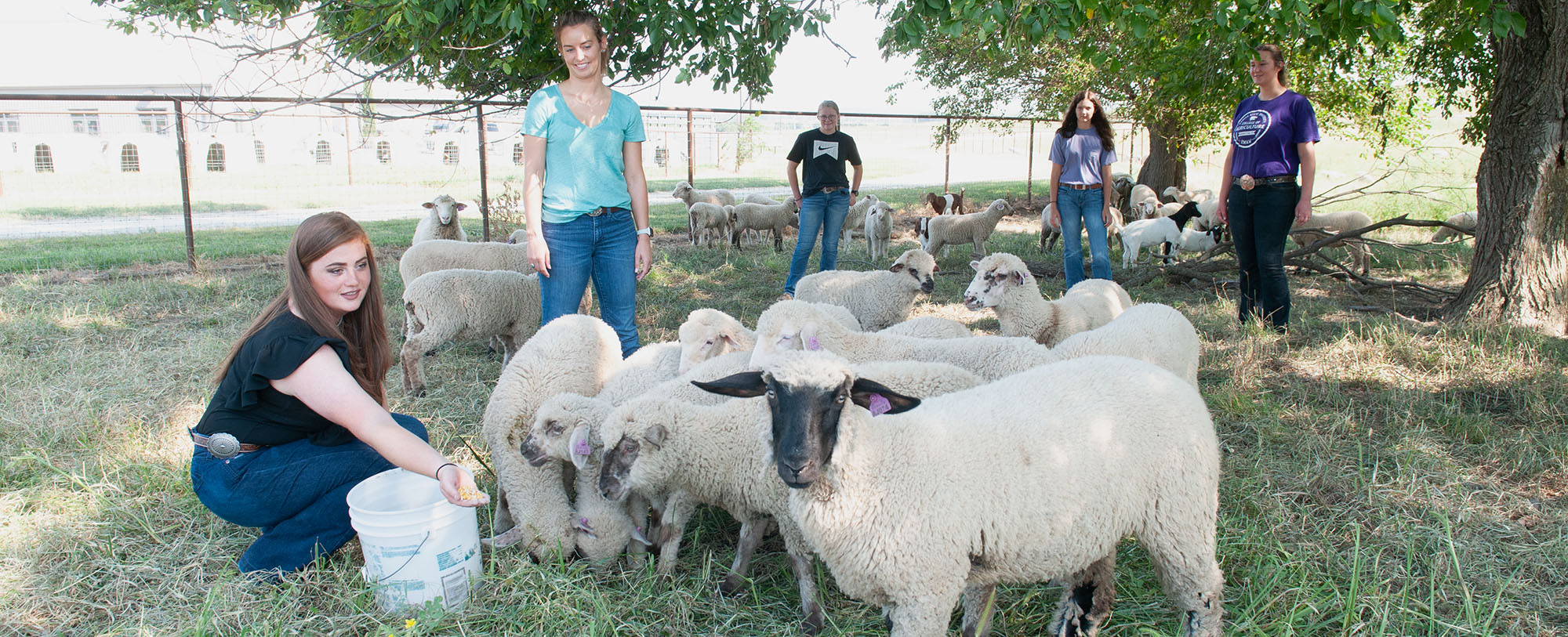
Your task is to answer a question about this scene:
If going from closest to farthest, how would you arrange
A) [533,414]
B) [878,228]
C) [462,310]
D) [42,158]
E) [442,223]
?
[533,414], [462,310], [442,223], [878,228], [42,158]

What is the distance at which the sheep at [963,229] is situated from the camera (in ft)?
37.9

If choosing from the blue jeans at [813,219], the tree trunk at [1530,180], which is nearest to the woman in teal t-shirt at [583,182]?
the blue jeans at [813,219]

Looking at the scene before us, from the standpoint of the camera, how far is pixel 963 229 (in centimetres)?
1156

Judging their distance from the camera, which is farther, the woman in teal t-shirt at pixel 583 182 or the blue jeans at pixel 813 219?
the blue jeans at pixel 813 219

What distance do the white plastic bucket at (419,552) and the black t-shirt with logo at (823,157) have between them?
5.59 m

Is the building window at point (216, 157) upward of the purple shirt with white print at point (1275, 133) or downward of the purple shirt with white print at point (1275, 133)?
upward

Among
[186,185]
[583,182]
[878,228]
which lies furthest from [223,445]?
[878,228]

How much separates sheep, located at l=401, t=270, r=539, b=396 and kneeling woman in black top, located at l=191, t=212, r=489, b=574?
234cm

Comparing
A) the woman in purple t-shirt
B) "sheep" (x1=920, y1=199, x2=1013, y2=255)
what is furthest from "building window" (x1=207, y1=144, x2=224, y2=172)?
the woman in purple t-shirt

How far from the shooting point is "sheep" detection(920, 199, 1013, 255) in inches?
455

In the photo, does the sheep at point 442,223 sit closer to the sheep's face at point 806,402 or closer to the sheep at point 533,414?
the sheep at point 533,414

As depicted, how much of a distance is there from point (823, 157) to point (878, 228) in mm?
4089

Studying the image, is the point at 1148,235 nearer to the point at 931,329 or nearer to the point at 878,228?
the point at 878,228

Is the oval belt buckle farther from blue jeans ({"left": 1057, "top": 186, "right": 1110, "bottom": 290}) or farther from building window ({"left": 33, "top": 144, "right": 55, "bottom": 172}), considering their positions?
building window ({"left": 33, "top": 144, "right": 55, "bottom": 172})
